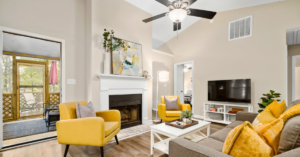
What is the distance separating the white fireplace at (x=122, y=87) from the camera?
312 cm

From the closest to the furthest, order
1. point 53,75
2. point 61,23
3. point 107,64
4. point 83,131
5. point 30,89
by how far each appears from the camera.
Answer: point 83,131 < point 61,23 < point 107,64 < point 30,89 < point 53,75

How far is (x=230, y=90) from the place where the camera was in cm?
390

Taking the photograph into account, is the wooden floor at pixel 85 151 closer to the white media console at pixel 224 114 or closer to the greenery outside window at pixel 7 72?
the white media console at pixel 224 114

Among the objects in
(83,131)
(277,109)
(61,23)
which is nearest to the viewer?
(277,109)

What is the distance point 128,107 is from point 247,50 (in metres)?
3.58

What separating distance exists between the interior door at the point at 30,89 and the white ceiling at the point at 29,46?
18.8 inches

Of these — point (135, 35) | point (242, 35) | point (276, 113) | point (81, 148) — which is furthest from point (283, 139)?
point (242, 35)

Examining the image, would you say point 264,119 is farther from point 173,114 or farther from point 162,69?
point 162,69

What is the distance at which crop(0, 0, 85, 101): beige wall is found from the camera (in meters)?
2.39

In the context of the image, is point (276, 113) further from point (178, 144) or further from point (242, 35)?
point (242, 35)

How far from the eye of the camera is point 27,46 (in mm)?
4348

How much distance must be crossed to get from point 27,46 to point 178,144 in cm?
539

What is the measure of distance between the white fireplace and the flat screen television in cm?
202

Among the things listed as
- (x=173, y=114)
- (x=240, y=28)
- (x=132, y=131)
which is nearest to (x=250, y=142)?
(x=173, y=114)
